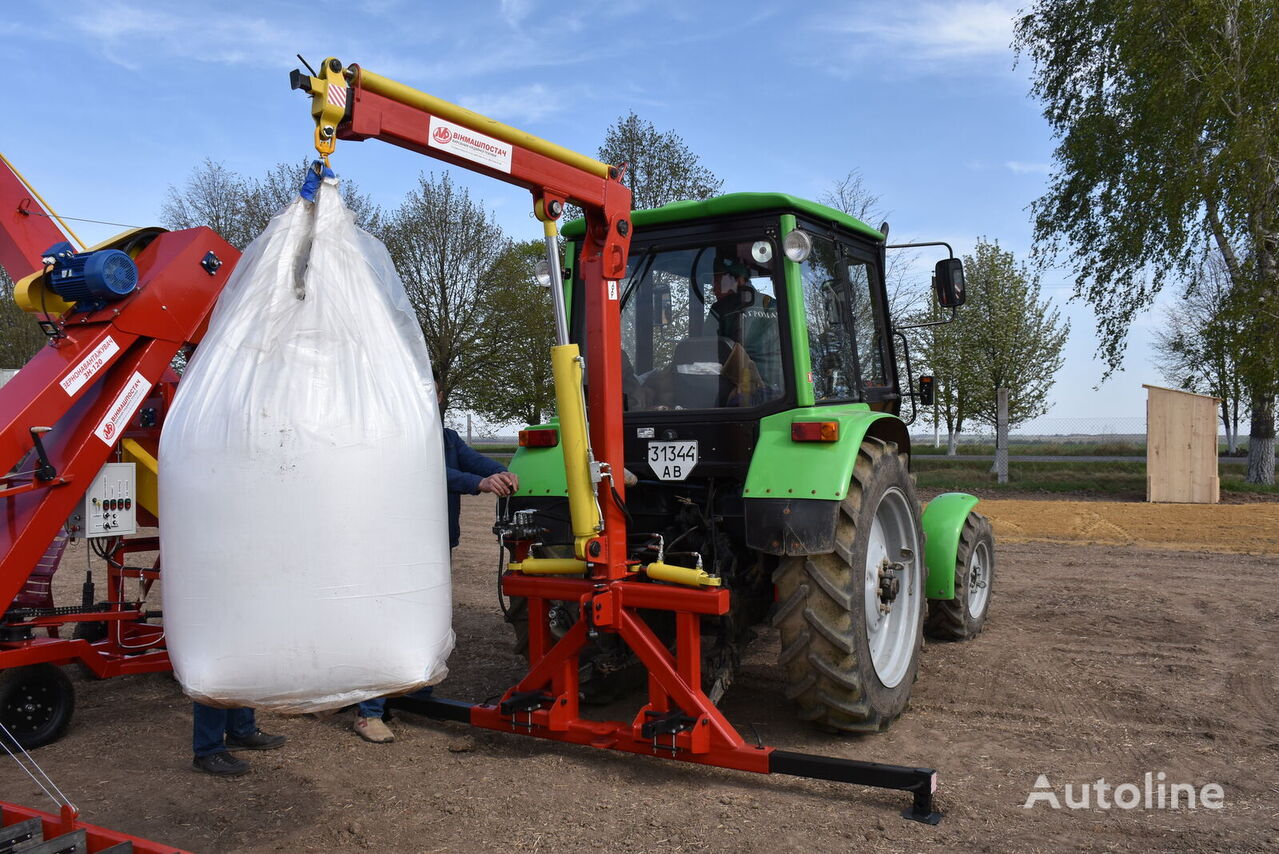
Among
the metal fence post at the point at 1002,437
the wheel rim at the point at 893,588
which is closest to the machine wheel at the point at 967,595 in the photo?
the wheel rim at the point at 893,588

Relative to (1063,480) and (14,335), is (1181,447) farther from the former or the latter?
(14,335)

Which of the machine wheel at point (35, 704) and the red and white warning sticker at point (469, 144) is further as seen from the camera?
the machine wheel at point (35, 704)

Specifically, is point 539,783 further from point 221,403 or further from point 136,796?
point 221,403

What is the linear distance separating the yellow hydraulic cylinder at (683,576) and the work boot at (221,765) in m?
1.92

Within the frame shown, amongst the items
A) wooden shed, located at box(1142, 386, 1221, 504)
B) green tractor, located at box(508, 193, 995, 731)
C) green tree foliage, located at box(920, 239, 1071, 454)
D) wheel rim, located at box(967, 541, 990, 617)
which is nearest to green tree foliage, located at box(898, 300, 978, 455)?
green tree foliage, located at box(920, 239, 1071, 454)

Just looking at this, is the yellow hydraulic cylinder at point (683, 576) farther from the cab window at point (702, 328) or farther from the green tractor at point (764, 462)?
the cab window at point (702, 328)

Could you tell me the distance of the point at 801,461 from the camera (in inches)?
155

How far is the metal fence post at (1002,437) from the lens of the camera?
1630 centimetres

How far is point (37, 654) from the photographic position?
4.32 meters

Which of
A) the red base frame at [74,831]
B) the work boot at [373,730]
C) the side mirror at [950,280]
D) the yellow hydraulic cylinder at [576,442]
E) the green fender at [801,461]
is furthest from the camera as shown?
the side mirror at [950,280]

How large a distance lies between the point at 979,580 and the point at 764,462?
2924 mm

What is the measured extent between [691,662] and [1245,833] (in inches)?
78.7

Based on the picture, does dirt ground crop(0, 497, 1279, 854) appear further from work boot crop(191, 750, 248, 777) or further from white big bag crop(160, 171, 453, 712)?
white big bag crop(160, 171, 453, 712)

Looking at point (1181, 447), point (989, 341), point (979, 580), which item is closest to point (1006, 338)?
point (989, 341)
